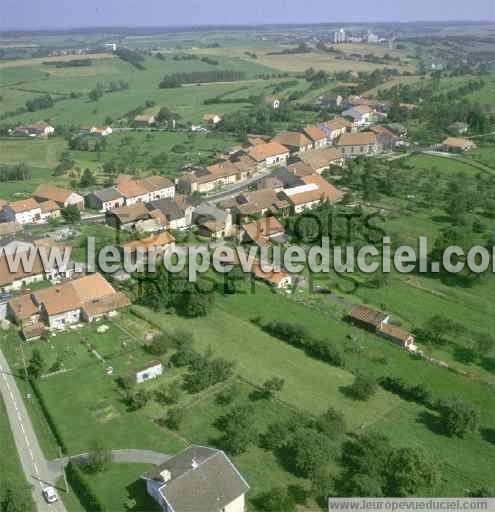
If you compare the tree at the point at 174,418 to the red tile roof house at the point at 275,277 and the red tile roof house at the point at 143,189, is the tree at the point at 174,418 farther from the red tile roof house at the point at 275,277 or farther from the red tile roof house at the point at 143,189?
the red tile roof house at the point at 143,189

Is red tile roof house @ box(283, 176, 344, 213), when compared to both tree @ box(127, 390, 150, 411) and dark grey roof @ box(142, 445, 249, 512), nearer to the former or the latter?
tree @ box(127, 390, 150, 411)

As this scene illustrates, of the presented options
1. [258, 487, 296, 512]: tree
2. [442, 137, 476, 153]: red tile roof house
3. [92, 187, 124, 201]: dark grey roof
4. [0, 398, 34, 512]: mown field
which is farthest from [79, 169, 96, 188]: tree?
[258, 487, 296, 512]: tree

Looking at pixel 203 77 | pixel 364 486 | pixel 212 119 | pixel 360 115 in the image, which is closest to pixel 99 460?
pixel 364 486

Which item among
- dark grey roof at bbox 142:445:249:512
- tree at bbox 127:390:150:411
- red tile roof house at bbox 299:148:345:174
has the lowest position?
tree at bbox 127:390:150:411

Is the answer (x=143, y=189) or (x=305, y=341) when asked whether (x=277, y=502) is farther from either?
(x=143, y=189)

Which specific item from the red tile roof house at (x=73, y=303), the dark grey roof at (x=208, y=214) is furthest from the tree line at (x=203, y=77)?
the red tile roof house at (x=73, y=303)
